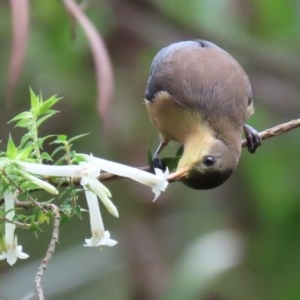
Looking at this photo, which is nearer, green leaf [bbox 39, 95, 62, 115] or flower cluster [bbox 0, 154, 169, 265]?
flower cluster [bbox 0, 154, 169, 265]

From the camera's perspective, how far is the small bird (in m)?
4.48

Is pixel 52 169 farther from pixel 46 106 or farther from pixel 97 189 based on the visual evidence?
pixel 46 106

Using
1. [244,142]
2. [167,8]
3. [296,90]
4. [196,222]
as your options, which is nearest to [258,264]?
[196,222]

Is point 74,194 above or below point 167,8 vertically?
below

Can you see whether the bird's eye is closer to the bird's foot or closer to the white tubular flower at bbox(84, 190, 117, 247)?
the bird's foot

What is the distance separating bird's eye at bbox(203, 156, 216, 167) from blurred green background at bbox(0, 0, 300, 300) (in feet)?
8.28

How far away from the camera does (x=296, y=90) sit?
7746mm

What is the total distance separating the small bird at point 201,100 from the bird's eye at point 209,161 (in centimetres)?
8

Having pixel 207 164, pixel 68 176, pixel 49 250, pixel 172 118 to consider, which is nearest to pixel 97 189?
pixel 68 176

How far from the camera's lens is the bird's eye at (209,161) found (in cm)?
414

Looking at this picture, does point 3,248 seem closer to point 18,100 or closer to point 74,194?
point 74,194

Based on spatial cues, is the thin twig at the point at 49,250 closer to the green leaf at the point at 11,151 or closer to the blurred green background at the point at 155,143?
the green leaf at the point at 11,151

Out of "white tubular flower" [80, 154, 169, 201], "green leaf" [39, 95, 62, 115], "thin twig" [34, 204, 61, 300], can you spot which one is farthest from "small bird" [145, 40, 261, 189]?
"thin twig" [34, 204, 61, 300]

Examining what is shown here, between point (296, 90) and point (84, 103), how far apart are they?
1410 millimetres
